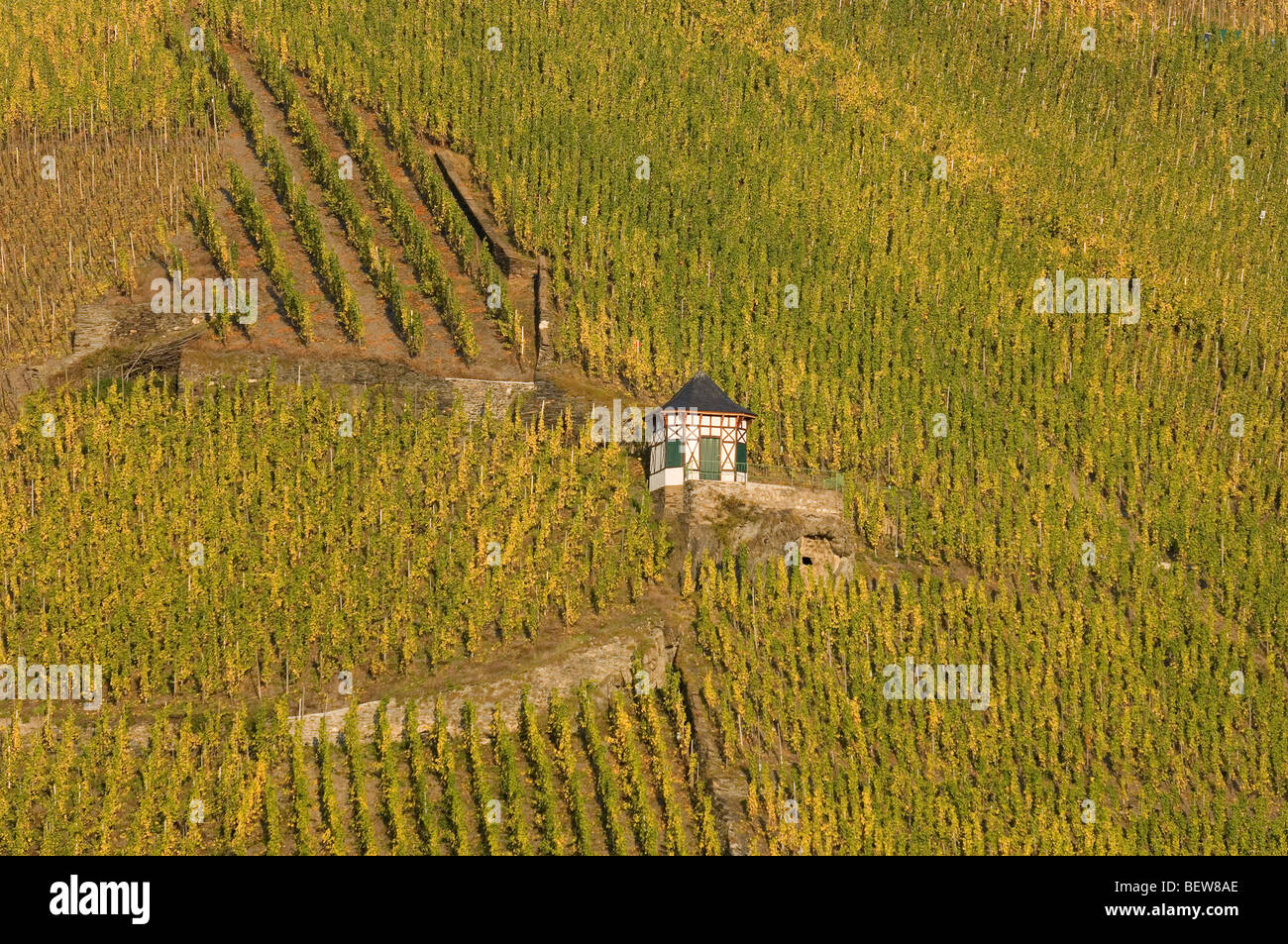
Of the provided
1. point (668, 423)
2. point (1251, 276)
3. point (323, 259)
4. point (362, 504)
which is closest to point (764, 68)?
point (1251, 276)

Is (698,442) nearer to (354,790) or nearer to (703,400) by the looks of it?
(703,400)

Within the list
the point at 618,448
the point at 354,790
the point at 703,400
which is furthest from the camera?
the point at 618,448

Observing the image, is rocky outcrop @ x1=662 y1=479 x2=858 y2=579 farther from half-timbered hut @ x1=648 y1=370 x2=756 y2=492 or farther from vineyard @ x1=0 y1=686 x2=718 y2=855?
vineyard @ x1=0 y1=686 x2=718 y2=855

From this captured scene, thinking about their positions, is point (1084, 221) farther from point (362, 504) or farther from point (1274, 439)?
point (362, 504)

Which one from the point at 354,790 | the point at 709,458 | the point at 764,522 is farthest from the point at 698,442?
the point at 354,790

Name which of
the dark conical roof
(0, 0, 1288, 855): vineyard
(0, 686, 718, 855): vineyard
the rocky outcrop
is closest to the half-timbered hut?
the dark conical roof

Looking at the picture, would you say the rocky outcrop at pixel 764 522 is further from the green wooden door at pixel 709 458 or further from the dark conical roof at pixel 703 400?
the dark conical roof at pixel 703 400
